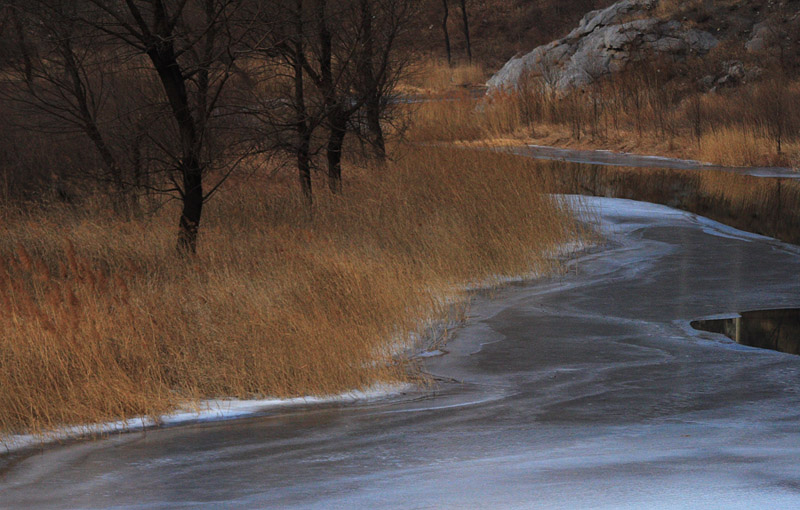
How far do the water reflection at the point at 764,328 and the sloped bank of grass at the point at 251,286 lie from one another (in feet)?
7.39

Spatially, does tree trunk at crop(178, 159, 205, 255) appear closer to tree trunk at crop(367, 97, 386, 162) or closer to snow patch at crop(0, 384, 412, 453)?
snow patch at crop(0, 384, 412, 453)

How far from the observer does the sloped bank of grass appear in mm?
5266

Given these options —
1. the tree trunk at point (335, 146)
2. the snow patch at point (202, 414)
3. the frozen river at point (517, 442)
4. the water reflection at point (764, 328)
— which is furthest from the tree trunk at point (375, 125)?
the snow patch at point (202, 414)

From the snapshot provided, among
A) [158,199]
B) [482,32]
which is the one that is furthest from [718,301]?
[482,32]

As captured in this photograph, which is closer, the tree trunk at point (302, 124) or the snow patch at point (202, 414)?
the snow patch at point (202, 414)

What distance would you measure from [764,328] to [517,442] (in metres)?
3.42

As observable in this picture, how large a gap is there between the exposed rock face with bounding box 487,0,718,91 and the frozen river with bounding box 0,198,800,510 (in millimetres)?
21711

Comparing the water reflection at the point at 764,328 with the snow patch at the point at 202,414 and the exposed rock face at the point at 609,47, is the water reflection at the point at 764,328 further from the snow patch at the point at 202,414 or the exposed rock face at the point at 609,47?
the exposed rock face at the point at 609,47

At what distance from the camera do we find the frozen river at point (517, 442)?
12.3 ft

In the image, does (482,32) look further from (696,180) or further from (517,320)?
(517,320)

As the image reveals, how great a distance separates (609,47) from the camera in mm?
28266

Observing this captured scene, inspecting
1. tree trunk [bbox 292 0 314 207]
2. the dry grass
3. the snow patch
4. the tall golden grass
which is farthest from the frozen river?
the dry grass

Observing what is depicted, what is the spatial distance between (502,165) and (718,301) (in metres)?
5.36

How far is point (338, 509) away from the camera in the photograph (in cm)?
360
